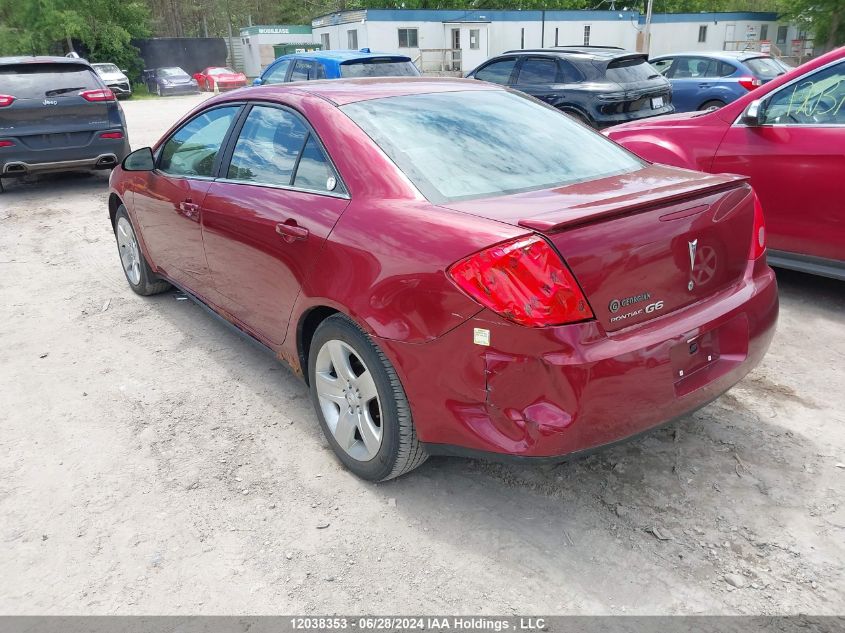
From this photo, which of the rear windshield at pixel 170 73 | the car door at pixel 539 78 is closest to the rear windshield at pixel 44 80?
the car door at pixel 539 78

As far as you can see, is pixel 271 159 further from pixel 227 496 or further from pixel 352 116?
pixel 227 496

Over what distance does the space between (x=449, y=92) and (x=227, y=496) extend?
2.20 metres

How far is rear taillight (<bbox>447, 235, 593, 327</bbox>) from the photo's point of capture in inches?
89.5

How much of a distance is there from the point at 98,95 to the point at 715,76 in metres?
11.2

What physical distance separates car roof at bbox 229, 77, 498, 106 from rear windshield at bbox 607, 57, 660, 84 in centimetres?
742

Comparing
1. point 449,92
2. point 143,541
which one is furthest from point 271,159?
point 143,541

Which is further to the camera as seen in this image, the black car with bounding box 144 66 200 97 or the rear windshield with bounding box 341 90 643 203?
the black car with bounding box 144 66 200 97

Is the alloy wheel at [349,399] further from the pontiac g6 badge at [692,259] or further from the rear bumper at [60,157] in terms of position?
the rear bumper at [60,157]

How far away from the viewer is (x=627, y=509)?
2779 millimetres

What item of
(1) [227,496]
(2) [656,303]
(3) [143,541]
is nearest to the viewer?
(2) [656,303]

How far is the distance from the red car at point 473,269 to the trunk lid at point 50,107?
265 inches

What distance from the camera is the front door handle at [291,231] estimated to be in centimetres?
305

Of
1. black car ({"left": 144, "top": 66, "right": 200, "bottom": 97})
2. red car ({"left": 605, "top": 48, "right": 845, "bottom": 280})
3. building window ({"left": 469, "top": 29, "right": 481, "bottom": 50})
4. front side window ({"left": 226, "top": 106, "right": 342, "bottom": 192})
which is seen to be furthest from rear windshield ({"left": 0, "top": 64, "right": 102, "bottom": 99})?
black car ({"left": 144, "top": 66, "right": 200, "bottom": 97})

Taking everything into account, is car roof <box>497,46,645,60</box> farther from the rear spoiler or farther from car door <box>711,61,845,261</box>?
the rear spoiler
